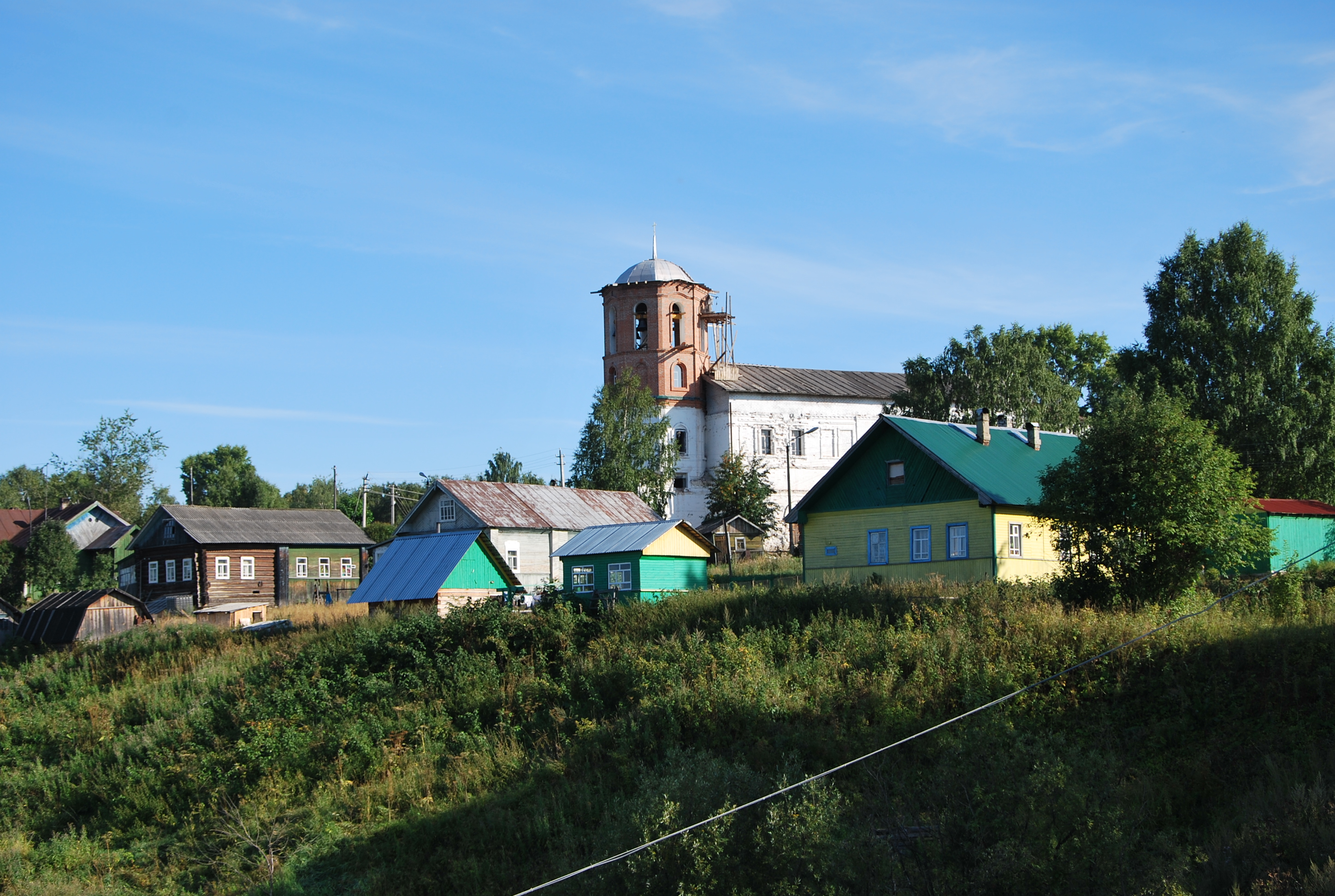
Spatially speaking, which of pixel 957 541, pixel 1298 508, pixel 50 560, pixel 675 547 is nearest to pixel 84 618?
pixel 675 547

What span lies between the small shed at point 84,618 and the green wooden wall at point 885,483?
71.8 feet

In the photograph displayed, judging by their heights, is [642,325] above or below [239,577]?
above

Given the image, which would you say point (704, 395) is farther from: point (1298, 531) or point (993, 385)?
point (1298, 531)

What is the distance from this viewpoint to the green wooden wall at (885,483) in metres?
27.9

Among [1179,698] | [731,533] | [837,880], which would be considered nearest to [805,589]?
[1179,698]

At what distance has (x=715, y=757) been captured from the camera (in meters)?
15.1

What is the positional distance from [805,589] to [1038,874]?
13812mm

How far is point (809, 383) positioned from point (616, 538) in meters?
37.2

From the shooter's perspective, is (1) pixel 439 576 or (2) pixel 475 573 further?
(2) pixel 475 573

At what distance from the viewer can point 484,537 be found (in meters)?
30.2

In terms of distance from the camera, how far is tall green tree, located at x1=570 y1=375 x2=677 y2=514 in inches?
2253

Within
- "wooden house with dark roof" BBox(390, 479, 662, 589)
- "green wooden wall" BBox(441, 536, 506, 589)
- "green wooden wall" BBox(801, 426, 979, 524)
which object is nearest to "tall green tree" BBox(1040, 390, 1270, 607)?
"green wooden wall" BBox(801, 426, 979, 524)

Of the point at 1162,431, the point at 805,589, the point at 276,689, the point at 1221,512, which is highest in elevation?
the point at 1162,431

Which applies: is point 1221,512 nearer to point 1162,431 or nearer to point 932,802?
point 1162,431
